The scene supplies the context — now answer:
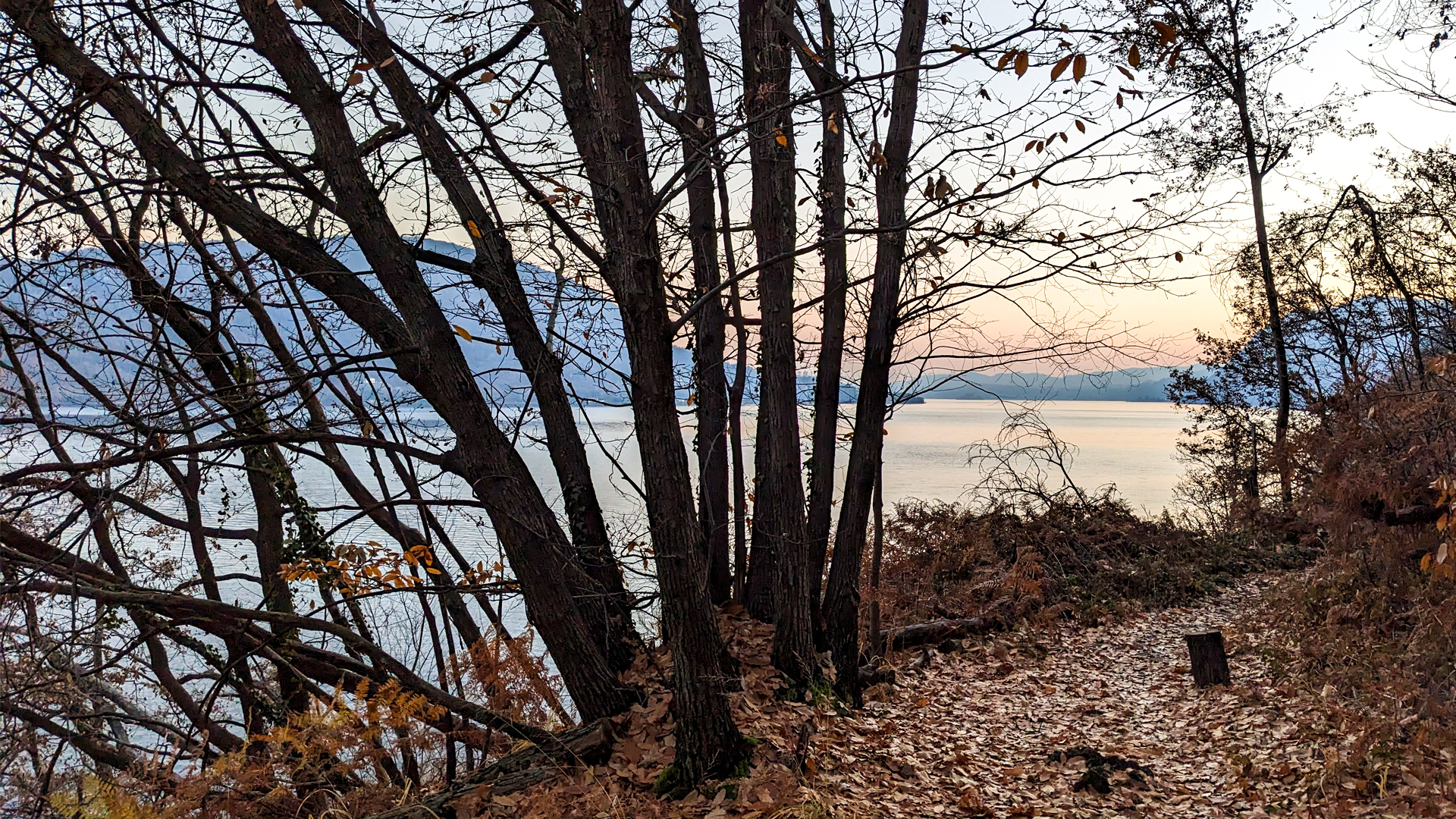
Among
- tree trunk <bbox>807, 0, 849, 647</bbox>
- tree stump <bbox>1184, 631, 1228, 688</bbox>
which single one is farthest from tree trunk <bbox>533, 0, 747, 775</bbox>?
tree stump <bbox>1184, 631, 1228, 688</bbox>

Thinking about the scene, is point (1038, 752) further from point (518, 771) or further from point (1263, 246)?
point (1263, 246)

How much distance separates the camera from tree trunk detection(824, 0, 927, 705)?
→ 597 cm

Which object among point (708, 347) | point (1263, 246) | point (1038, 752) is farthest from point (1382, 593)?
point (1263, 246)

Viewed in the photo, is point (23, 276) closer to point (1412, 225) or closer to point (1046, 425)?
point (1046, 425)

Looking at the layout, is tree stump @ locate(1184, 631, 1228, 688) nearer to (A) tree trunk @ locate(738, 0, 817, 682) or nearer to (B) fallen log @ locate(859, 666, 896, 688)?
(B) fallen log @ locate(859, 666, 896, 688)

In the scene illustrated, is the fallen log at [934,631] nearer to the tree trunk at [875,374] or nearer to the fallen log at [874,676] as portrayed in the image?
the fallen log at [874,676]

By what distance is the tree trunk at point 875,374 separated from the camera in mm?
5969

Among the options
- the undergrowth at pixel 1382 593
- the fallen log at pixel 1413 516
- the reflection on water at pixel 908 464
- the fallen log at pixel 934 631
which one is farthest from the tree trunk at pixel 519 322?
the fallen log at pixel 1413 516

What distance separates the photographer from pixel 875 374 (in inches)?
246

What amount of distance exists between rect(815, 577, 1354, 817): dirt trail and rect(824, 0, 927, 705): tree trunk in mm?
611

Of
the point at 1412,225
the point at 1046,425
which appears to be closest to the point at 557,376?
the point at 1046,425

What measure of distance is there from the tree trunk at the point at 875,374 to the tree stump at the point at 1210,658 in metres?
2.87

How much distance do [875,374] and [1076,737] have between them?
3.00m

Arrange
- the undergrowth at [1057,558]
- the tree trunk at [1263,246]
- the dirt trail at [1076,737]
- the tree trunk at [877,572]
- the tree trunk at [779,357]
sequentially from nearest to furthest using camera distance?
the dirt trail at [1076,737], the tree trunk at [779,357], the tree trunk at [877,572], the undergrowth at [1057,558], the tree trunk at [1263,246]
